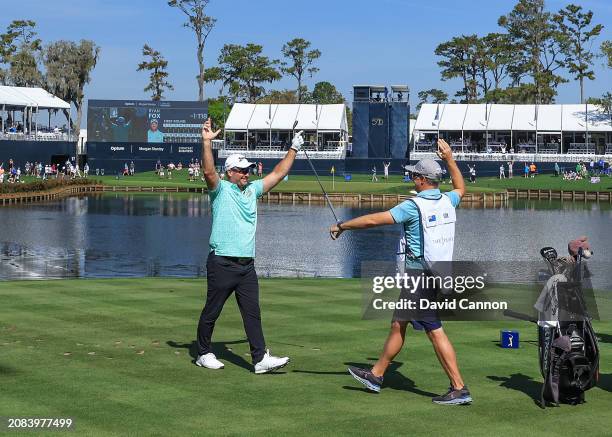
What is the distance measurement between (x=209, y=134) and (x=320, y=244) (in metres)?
36.1

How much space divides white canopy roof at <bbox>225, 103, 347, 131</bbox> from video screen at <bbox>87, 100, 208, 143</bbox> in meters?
5.07

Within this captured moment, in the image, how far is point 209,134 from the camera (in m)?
12.3

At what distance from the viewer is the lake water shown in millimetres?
36688

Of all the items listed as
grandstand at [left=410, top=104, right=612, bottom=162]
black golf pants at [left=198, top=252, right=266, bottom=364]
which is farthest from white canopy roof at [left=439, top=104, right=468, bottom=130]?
black golf pants at [left=198, top=252, right=266, bottom=364]

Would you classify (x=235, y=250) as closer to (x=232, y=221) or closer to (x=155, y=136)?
(x=232, y=221)

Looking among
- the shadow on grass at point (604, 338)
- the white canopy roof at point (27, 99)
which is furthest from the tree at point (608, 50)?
the shadow on grass at point (604, 338)

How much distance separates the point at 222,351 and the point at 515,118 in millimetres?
108405

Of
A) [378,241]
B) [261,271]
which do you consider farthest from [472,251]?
[261,271]

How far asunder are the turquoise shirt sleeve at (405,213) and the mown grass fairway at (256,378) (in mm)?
1896

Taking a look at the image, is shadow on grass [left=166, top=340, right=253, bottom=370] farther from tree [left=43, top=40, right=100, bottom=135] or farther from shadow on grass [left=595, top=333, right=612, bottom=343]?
tree [left=43, top=40, right=100, bottom=135]

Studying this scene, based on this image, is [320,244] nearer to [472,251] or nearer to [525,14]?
[472,251]

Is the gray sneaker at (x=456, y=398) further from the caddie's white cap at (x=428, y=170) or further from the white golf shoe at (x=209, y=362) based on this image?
the white golf shoe at (x=209, y=362)

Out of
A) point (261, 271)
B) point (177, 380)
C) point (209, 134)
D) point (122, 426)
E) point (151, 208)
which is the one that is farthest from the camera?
point (151, 208)

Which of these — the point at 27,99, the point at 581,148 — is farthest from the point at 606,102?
the point at 27,99
